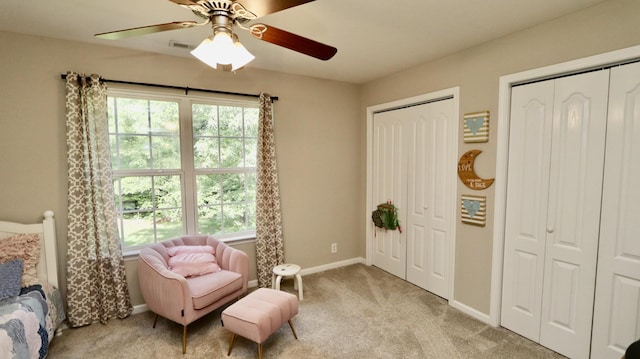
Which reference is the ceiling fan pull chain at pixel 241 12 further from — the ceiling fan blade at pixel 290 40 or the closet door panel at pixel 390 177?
the closet door panel at pixel 390 177

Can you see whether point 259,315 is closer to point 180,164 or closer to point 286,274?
point 286,274

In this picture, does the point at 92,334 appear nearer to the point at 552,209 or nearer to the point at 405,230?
the point at 405,230

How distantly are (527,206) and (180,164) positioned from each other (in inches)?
127

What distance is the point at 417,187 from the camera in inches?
129

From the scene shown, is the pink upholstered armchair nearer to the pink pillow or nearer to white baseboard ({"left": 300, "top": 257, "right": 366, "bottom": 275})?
the pink pillow

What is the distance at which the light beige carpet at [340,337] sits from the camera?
2.20 meters

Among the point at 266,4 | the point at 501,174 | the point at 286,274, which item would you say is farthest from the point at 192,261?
A: the point at 501,174

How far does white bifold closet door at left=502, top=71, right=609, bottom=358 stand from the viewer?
200 cm

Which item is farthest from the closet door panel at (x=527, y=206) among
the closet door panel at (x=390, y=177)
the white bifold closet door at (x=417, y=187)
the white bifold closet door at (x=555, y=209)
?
the closet door panel at (x=390, y=177)

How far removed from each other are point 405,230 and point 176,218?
2574 millimetres

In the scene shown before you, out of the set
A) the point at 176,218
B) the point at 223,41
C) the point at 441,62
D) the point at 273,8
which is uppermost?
the point at 441,62

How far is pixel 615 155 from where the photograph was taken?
6.19ft

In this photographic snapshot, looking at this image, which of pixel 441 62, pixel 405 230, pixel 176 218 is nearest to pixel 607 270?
pixel 405 230

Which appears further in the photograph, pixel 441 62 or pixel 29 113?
pixel 441 62
